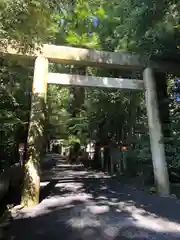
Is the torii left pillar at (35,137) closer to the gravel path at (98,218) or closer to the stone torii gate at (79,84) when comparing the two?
the stone torii gate at (79,84)

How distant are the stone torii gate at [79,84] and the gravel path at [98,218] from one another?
0.68 meters

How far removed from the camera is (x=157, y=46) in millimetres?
6543

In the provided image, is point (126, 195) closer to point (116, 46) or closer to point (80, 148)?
point (116, 46)

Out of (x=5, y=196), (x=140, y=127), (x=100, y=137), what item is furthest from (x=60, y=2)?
(x=100, y=137)

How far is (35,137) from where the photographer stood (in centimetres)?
605

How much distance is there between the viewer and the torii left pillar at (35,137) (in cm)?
583

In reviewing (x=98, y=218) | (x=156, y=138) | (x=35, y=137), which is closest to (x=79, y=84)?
(x=35, y=137)

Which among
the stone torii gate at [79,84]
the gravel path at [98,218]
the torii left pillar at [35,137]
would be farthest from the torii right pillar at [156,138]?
the torii left pillar at [35,137]

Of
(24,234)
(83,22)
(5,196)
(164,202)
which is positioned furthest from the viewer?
(83,22)

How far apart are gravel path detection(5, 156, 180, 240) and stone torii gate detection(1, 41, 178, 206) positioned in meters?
0.68

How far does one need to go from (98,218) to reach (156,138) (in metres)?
3.43

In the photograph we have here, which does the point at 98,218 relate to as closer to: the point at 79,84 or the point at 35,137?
the point at 35,137

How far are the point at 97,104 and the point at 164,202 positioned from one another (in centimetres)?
700

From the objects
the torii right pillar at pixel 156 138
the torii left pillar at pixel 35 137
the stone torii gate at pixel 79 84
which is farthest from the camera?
the torii right pillar at pixel 156 138
